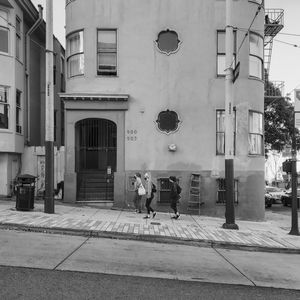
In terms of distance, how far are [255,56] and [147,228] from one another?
10097mm

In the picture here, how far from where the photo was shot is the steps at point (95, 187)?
1883 centimetres

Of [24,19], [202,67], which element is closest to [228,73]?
[202,67]

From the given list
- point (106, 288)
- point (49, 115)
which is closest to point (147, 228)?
point (49, 115)

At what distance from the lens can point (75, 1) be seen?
62.5 ft

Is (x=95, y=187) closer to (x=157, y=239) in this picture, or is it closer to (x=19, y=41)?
(x=19, y=41)

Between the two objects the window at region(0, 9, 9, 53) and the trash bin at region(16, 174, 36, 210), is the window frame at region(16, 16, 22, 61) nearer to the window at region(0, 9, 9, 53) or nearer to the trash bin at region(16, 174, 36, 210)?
the window at region(0, 9, 9, 53)

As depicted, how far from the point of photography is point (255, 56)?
19406mm

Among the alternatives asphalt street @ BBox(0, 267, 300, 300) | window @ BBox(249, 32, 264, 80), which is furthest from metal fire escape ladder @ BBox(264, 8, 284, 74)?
asphalt street @ BBox(0, 267, 300, 300)

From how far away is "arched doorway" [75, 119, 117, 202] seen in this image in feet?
62.6

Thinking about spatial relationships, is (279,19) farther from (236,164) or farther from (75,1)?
(75,1)

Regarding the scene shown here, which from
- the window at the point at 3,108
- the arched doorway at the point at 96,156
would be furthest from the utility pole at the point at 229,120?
the window at the point at 3,108

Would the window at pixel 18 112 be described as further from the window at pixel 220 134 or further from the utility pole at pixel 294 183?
the utility pole at pixel 294 183

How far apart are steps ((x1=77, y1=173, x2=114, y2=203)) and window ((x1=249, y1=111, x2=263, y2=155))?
246 inches

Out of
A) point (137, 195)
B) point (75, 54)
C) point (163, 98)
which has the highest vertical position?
point (75, 54)
